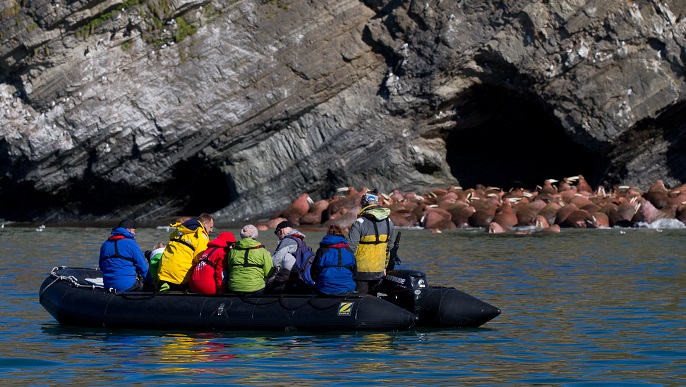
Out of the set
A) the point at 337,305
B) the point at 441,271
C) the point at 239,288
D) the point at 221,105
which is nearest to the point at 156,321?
the point at 239,288

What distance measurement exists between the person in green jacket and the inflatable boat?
18 centimetres

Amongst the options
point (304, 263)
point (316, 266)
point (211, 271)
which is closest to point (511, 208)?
point (304, 263)

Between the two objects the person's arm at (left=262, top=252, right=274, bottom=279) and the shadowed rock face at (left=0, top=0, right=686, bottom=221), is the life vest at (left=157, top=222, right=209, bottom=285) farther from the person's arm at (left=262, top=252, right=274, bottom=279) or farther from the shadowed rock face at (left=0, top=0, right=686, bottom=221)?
the shadowed rock face at (left=0, top=0, right=686, bottom=221)

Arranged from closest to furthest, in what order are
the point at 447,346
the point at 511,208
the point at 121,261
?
the point at 447,346, the point at 121,261, the point at 511,208

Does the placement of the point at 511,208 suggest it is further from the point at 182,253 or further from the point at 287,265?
the point at 182,253

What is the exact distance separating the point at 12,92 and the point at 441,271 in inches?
767

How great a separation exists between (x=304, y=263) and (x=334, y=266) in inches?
21.0

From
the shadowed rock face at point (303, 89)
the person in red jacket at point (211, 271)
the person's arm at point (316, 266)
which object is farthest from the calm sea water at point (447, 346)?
Answer: the shadowed rock face at point (303, 89)

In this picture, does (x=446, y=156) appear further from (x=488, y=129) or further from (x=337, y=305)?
(x=337, y=305)

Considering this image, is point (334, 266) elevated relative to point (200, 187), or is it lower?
lower

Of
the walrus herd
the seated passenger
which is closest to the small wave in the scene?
the walrus herd

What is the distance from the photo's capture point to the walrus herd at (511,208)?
105ft

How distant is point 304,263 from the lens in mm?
15680

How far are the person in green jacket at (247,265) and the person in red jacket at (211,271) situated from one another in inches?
8.4
